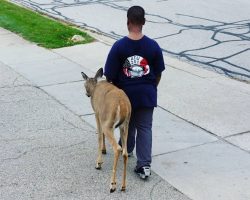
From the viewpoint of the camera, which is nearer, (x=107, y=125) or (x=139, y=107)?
(x=107, y=125)

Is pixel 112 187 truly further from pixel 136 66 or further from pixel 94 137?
pixel 94 137

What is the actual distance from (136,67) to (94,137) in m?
1.41

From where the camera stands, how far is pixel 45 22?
1233 cm

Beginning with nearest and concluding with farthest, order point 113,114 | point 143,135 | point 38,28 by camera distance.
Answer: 1. point 113,114
2. point 143,135
3. point 38,28

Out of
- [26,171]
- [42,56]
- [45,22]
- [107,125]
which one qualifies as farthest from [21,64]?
[107,125]

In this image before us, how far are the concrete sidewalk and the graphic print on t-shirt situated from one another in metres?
0.96

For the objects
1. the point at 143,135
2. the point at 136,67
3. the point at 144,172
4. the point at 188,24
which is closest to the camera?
the point at 136,67

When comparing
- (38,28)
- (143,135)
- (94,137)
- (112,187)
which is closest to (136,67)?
(143,135)

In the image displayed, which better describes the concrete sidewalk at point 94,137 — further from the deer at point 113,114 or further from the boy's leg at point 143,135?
A: the deer at point 113,114

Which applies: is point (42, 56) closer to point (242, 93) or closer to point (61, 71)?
point (61, 71)

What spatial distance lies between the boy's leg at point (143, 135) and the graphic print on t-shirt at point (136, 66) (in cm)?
35

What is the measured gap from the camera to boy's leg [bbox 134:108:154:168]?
5113 millimetres

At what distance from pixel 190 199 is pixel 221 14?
9473 mm

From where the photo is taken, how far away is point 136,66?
194 inches
